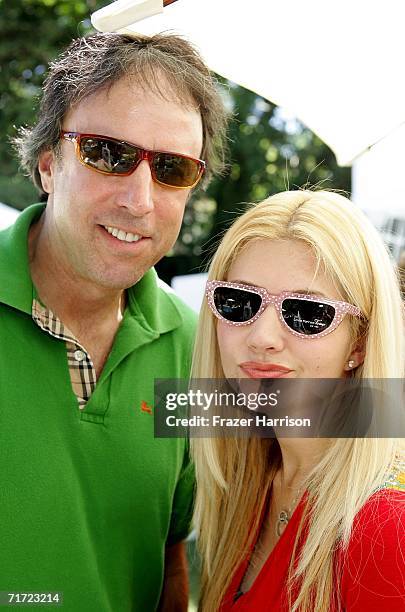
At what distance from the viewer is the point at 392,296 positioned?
204 cm

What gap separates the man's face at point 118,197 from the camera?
2.47m

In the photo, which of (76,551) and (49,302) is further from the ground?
(49,302)

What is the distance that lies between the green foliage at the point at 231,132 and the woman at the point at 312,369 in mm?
10057

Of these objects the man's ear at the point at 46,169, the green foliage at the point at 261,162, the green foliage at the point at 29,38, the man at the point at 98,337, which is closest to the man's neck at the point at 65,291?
the man at the point at 98,337

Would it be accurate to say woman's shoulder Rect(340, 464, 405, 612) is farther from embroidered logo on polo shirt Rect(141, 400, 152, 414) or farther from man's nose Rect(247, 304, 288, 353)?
embroidered logo on polo shirt Rect(141, 400, 152, 414)

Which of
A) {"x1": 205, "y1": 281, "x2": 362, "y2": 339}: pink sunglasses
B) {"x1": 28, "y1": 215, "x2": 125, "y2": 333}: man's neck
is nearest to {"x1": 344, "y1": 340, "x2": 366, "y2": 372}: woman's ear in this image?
{"x1": 205, "y1": 281, "x2": 362, "y2": 339}: pink sunglasses

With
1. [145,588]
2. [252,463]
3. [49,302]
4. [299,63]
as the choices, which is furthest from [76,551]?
[299,63]

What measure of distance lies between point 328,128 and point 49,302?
1.21 metres

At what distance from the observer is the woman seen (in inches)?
70.0

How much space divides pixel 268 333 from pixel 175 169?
2.60 feet

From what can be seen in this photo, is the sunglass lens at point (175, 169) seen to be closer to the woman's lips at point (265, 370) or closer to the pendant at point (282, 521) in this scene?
the woman's lips at point (265, 370)

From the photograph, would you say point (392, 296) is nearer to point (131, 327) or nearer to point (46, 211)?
point (131, 327)

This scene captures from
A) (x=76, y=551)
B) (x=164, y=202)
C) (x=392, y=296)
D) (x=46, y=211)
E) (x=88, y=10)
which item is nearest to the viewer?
(x=392, y=296)

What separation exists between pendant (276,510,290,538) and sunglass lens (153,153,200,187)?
1088mm
